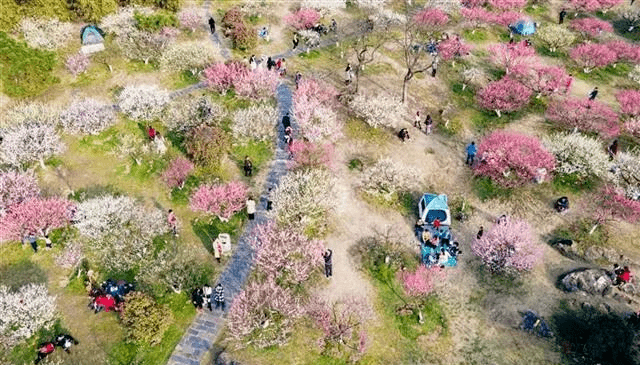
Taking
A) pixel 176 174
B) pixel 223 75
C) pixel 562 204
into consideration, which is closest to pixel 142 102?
pixel 223 75

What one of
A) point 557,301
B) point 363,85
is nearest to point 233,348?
point 557,301

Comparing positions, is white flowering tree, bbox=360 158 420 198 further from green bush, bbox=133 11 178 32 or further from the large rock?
green bush, bbox=133 11 178 32

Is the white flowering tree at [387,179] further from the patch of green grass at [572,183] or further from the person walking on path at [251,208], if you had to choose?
the patch of green grass at [572,183]

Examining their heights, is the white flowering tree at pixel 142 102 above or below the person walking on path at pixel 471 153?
above

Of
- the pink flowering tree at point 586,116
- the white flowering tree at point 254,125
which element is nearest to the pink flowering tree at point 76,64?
the white flowering tree at point 254,125

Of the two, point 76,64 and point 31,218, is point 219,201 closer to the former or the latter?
point 31,218

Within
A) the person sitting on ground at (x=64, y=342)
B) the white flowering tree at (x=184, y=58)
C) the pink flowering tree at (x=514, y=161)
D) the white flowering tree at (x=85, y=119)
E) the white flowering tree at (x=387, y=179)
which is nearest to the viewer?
the person sitting on ground at (x=64, y=342)

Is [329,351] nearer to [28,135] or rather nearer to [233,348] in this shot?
[233,348]

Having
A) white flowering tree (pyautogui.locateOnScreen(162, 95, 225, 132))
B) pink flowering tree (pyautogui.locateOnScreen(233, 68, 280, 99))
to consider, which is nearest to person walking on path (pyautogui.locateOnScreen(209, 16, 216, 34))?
pink flowering tree (pyautogui.locateOnScreen(233, 68, 280, 99))
